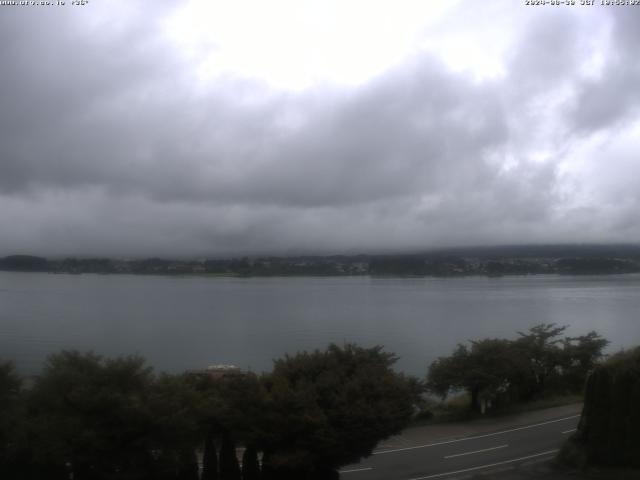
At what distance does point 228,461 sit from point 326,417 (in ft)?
7.87

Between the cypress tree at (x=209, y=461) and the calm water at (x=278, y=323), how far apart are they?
20898 mm

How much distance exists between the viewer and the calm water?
48.3m

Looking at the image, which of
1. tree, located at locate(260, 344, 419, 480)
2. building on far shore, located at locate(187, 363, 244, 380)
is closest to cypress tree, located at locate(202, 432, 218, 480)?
tree, located at locate(260, 344, 419, 480)

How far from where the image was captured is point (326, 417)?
14492mm

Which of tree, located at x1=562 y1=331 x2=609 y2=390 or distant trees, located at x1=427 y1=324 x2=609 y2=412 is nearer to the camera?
distant trees, located at x1=427 y1=324 x2=609 y2=412

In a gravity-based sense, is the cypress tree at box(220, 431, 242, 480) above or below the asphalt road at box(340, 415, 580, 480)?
above

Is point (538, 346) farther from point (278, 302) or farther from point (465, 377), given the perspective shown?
point (278, 302)

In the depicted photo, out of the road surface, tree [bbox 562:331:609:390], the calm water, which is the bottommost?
the calm water

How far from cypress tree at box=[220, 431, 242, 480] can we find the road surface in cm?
382

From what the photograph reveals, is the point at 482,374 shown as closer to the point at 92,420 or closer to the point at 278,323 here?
the point at 92,420

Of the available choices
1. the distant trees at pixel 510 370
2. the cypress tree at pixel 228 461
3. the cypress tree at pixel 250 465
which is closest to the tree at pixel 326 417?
the cypress tree at pixel 250 465

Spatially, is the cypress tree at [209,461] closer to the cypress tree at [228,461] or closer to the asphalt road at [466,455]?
the cypress tree at [228,461]

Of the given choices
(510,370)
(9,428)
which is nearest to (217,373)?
(510,370)

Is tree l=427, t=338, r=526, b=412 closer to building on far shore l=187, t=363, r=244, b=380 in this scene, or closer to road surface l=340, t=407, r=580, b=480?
road surface l=340, t=407, r=580, b=480
